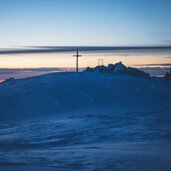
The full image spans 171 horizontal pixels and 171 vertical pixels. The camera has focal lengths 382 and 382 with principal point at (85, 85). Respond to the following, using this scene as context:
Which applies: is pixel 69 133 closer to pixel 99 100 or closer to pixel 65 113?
pixel 65 113

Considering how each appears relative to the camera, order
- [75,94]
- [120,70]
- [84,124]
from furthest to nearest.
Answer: [120,70] < [75,94] < [84,124]

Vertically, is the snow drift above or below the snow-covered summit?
below

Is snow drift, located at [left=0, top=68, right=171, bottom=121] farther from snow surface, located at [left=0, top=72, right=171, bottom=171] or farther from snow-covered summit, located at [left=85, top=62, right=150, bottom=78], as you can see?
snow-covered summit, located at [left=85, top=62, right=150, bottom=78]

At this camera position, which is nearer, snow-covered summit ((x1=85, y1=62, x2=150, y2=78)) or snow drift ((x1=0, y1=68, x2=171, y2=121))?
snow drift ((x1=0, y1=68, x2=171, y2=121))

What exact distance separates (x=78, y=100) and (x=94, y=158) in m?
26.7

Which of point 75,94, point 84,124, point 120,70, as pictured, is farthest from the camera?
point 120,70

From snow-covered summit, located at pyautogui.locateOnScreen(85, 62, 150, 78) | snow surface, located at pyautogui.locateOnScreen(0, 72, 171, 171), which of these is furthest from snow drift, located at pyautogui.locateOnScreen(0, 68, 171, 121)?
snow-covered summit, located at pyautogui.locateOnScreen(85, 62, 150, 78)

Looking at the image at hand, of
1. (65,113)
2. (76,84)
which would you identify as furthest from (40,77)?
(65,113)

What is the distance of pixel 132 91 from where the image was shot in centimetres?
4475

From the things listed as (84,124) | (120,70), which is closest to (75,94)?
(84,124)

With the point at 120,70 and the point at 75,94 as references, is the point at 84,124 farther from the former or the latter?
the point at 120,70

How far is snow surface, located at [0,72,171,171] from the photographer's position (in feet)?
40.8

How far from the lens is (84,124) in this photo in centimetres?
2444

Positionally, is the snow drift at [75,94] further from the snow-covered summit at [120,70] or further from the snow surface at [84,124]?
the snow-covered summit at [120,70]
